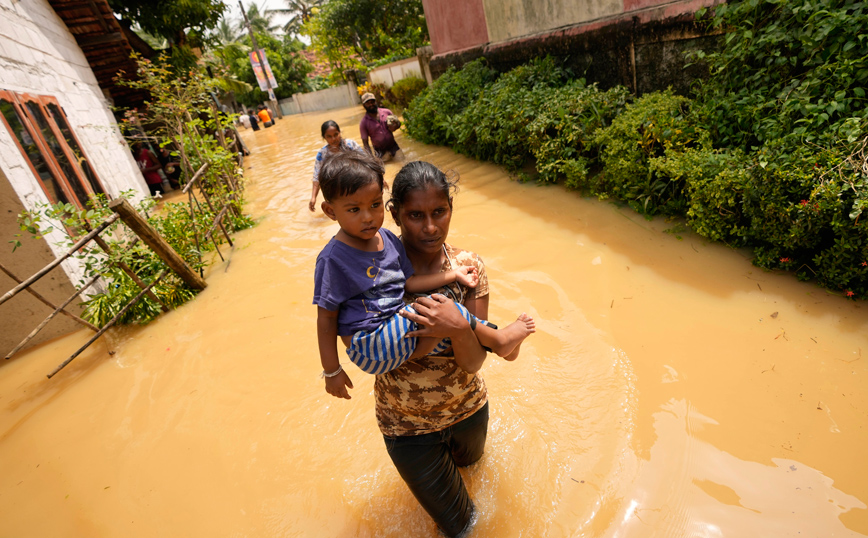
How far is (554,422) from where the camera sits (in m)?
2.68

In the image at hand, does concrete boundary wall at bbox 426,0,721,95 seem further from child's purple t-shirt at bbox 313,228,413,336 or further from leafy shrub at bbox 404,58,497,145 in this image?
child's purple t-shirt at bbox 313,228,413,336

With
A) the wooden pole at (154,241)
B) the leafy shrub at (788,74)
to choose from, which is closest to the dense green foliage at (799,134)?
the leafy shrub at (788,74)

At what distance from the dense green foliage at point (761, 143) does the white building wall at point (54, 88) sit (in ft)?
19.3

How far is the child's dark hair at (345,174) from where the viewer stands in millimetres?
1458

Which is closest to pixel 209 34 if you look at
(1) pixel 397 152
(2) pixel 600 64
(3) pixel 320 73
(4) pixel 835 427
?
(1) pixel 397 152

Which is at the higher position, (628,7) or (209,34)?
(209,34)

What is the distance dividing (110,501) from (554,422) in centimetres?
288

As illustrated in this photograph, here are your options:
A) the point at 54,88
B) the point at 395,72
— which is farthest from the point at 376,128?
the point at 395,72

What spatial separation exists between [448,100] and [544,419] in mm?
7180

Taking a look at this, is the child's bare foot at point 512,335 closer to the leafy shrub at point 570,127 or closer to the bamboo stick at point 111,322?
the leafy shrub at point 570,127

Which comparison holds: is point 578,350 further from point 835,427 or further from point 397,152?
point 397,152

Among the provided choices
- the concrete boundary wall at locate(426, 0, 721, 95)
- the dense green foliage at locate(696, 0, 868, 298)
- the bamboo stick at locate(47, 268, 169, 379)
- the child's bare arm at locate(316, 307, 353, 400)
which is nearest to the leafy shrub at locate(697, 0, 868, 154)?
the dense green foliage at locate(696, 0, 868, 298)

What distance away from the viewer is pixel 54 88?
261 inches

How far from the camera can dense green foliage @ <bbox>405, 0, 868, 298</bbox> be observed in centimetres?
290
